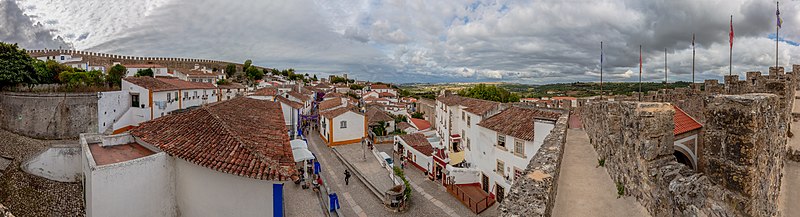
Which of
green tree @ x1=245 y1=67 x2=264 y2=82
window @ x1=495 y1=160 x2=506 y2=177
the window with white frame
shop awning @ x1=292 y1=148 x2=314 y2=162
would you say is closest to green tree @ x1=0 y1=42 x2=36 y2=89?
shop awning @ x1=292 y1=148 x2=314 y2=162

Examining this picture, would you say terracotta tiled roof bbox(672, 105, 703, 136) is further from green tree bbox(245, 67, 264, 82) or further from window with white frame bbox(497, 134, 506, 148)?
green tree bbox(245, 67, 264, 82)

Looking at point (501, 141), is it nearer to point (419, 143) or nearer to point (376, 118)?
point (419, 143)

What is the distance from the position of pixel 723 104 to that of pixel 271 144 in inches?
425

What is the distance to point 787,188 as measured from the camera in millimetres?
7000

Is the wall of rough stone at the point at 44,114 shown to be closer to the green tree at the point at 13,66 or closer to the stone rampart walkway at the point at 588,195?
the green tree at the point at 13,66

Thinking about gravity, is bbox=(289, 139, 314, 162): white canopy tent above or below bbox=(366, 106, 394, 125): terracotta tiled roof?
below

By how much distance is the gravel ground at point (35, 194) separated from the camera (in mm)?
13047

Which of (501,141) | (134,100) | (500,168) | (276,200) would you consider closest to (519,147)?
(501,141)

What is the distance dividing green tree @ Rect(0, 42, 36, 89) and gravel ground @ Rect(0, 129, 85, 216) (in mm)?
7688

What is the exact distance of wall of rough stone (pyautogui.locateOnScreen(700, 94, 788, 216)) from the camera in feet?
10.6

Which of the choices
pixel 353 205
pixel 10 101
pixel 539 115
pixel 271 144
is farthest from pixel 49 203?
pixel 539 115

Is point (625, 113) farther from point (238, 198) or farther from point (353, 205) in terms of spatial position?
point (353, 205)

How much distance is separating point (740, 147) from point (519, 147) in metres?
14.9

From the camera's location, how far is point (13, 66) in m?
22.7
